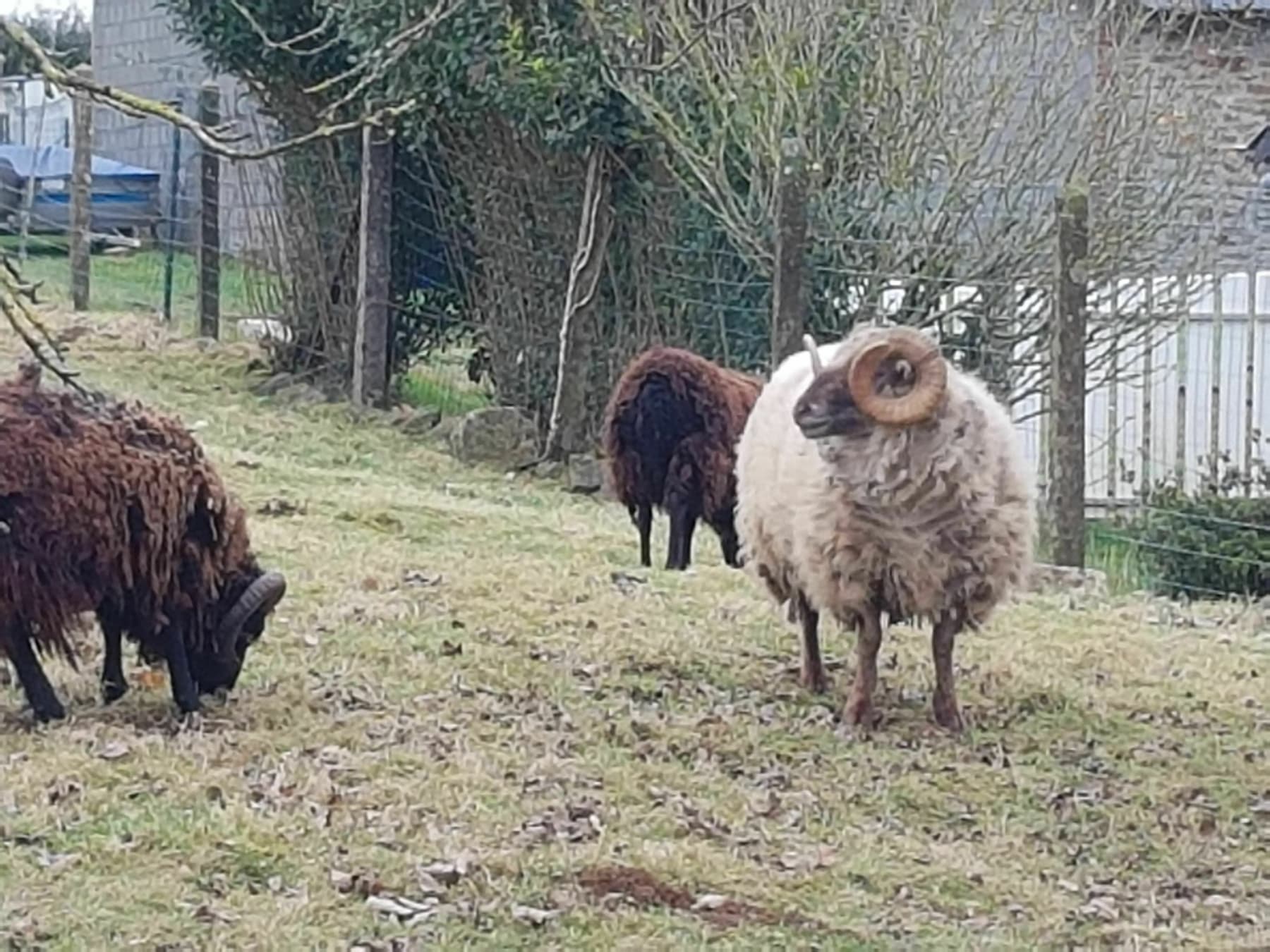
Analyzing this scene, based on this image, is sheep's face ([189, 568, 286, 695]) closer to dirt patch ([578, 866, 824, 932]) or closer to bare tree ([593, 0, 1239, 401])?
dirt patch ([578, 866, 824, 932])

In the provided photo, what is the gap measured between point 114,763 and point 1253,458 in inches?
376

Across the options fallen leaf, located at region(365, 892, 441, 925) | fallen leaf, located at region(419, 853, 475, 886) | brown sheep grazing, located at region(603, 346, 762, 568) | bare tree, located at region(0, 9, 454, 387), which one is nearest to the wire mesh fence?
brown sheep grazing, located at region(603, 346, 762, 568)

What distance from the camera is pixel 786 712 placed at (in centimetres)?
907

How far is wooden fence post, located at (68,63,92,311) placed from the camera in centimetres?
2148

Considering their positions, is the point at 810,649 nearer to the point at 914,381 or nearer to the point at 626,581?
the point at 914,381

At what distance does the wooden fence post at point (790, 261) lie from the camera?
1392 centimetres

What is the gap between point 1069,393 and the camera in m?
12.7

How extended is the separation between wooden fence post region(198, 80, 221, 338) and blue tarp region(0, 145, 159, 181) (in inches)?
326

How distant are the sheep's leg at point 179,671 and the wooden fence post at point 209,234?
40.5 ft

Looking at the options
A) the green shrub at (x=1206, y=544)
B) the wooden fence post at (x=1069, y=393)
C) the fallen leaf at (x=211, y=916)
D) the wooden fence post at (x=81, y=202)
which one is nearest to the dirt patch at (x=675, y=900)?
the fallen leaf at (x=211, y=916)

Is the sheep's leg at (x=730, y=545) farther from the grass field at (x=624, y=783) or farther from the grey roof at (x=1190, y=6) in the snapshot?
the grey roof at (x=1190, y=6)

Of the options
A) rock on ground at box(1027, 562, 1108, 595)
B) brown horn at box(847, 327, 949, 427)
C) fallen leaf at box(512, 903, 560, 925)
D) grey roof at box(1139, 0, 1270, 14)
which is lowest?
fallen leaf at box(512, 903, 560, 925)

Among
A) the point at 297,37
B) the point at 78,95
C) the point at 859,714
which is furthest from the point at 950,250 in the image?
the point at 78,95

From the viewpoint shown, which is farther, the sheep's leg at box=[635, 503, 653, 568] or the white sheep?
the sheep's leg at box=[635, 503, 653, 568]
